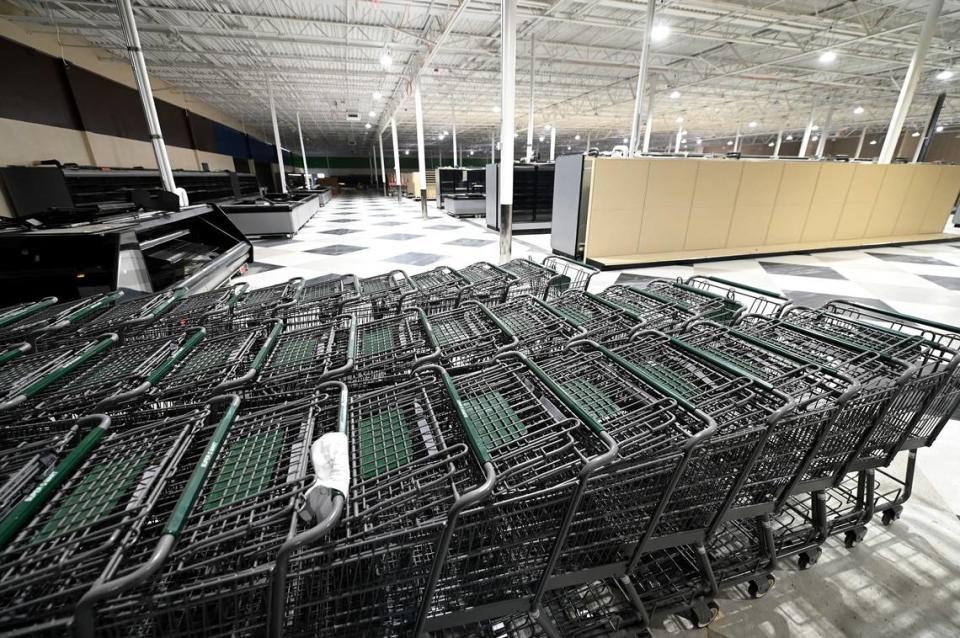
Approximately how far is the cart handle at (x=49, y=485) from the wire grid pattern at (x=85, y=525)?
0.06 feet

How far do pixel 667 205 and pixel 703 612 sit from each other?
24.8 ft

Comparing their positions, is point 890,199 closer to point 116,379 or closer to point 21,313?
point 116,379

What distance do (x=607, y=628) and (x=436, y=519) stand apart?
103 centimetres

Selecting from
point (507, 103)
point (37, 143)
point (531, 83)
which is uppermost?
point (531, 83)

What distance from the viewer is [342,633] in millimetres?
1159

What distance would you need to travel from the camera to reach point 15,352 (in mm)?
1960

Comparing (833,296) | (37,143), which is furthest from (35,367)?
(37,143)

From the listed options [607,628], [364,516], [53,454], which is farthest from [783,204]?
[53,454]

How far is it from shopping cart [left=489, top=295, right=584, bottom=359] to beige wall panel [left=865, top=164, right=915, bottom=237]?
1172 centimetres

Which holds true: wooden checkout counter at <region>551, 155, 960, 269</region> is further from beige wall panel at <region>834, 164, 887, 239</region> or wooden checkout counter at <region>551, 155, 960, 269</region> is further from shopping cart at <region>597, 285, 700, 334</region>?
shopping cart at <region>597, 285, 700, 334</region>

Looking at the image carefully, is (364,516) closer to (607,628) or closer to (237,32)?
(607,628)

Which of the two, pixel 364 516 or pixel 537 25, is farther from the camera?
pixel 537 25

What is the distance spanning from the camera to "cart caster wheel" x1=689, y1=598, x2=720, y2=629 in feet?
5.34

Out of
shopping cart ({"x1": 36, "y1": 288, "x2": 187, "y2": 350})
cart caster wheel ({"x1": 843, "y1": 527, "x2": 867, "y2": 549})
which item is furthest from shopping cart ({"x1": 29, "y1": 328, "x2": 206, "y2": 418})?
cart caster wheel ({"x1": 843, "y1": 527, "x2": 867, "y2": 549})
